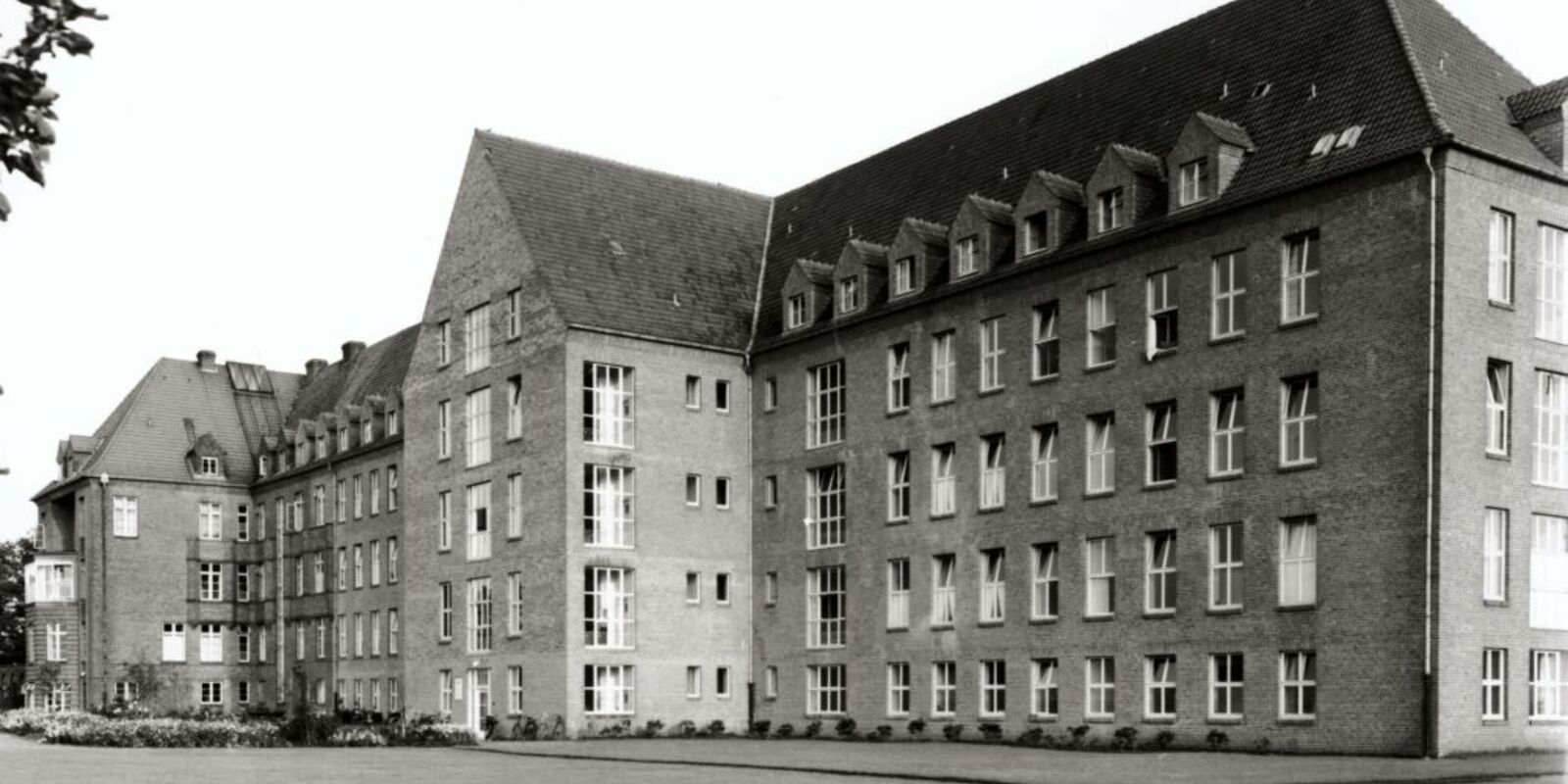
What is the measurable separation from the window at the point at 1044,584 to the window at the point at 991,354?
4510 mm

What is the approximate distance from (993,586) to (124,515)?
51.8 metres

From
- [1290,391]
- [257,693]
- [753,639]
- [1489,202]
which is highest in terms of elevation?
[1489,202]

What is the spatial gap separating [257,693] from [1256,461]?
59.2 metres

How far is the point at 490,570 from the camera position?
54281 mm

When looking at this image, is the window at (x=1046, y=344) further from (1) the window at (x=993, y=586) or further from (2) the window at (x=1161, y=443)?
(1) the window at (x=993, y=586)

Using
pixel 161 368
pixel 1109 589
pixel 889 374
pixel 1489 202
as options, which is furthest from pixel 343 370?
pixel 1489 202

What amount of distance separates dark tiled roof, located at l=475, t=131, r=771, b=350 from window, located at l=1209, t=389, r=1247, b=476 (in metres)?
19.3

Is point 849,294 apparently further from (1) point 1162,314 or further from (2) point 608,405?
(1) point 1162,314

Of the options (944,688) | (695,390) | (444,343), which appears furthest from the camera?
(444,343)

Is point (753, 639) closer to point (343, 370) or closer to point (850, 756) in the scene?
point (850, 756)

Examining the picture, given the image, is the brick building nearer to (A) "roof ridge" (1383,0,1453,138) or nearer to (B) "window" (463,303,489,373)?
(A) "roof ridge" (1383,0,1453,138)

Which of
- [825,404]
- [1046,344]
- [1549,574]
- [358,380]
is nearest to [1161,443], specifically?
[1046,344]

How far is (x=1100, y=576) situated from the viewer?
4138 cm

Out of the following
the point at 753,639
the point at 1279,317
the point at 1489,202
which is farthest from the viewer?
the point at 753,639
